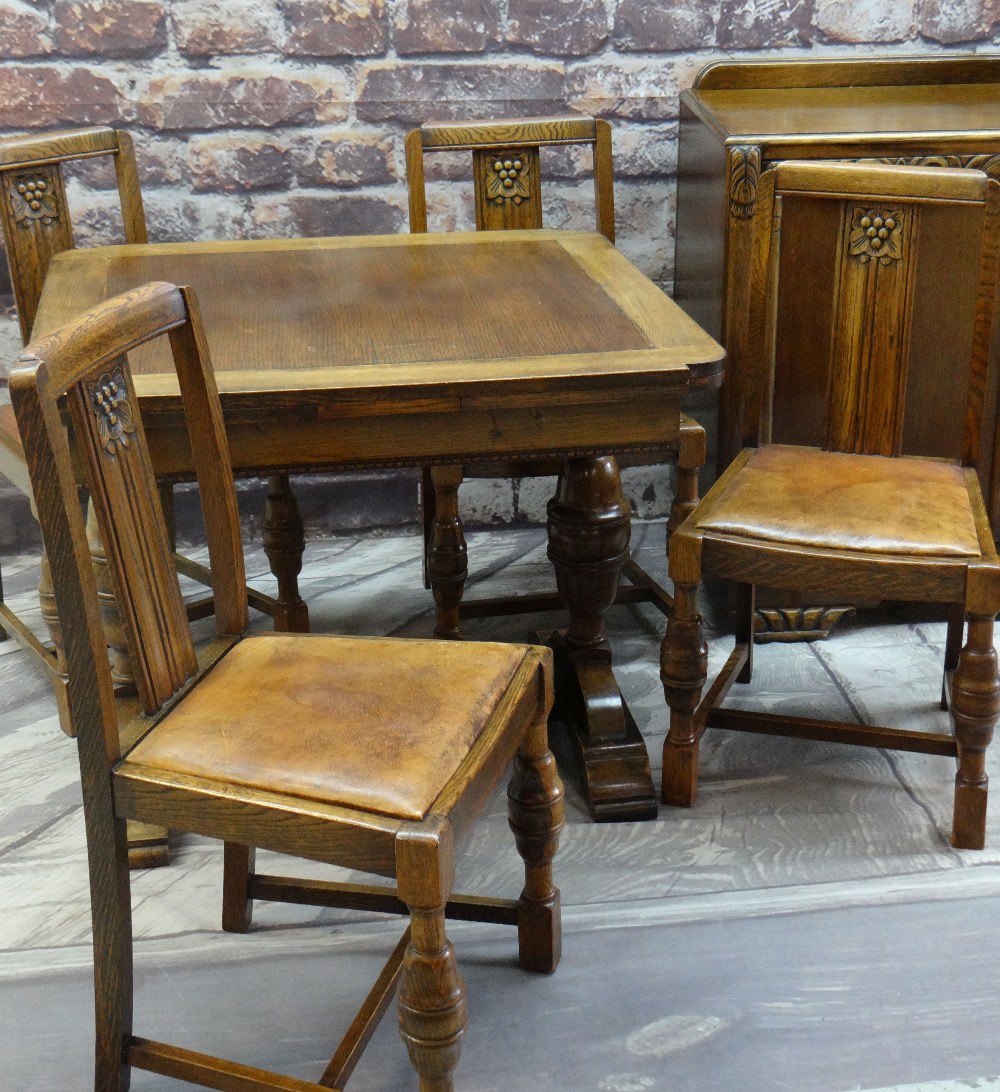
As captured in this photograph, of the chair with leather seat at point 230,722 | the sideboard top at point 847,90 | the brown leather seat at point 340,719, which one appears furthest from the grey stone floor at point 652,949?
the sideboard top at point 847,90

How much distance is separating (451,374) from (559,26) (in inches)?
63.8

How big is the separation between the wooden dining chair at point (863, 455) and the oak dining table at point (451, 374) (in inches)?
8.1

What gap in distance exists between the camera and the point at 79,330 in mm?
1344

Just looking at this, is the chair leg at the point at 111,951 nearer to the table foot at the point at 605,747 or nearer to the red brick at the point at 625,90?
the table foot at the point at 605,747

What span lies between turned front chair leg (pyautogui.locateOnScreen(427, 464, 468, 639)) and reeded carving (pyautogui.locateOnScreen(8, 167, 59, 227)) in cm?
88

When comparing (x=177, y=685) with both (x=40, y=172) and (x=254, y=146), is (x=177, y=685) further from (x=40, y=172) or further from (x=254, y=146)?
(x=254, y=146)

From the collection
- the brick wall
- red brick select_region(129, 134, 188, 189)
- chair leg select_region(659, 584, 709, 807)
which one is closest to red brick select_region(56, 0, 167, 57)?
the brick wall

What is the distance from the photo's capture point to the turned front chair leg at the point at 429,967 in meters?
1.26

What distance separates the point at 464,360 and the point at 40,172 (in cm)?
117

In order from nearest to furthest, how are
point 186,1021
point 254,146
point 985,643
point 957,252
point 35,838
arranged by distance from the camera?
point 186,1021
point 985,643
point 35,838
point 957,252
point 254,146

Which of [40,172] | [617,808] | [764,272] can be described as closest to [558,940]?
[617,808]

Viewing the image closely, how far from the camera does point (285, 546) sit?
262cm

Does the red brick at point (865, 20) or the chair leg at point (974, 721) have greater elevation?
the red brick at point (865, 20)

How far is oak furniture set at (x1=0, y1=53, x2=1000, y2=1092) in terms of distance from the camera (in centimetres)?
136
